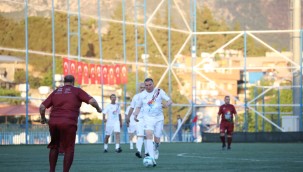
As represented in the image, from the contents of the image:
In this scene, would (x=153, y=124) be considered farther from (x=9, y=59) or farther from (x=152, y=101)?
(x=9, y=59)

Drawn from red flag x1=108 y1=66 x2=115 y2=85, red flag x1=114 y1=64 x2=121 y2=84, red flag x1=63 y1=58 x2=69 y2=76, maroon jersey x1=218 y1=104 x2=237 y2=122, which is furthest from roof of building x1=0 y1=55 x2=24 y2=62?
maroon jersey x1=218 y1=104 x2=237 y2=122

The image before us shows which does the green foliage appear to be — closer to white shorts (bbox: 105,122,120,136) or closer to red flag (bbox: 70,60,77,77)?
red flag (bbox: 70,60,77,77)

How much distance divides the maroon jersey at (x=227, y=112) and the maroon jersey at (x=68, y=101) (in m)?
18.3

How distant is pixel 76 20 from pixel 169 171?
3276 cm

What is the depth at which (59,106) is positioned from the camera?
15133 mm

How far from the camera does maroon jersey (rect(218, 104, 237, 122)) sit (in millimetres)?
33219

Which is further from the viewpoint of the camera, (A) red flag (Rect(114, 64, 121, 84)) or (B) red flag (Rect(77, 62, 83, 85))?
(A) red flag (Rect(114, 64, 121, 84))

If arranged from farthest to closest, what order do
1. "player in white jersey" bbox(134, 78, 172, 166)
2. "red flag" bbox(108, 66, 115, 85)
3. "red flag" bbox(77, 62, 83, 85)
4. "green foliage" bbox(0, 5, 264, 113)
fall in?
1. "red flag" bbox(108, 66, 115, 85)
2. "red flag" bbox(77, 62, 83, 85)
3. "green foliage" bbox(0, 5, 264, 113)
4. "player in white jersey" bbox(134, 78, 172, 166)

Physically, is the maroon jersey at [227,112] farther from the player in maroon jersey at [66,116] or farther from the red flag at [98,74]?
the player in maroon jersey at [66,116]

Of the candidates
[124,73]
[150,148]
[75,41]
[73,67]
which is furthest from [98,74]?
[150,148]

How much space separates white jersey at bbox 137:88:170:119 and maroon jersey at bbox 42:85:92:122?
5458 millimetres

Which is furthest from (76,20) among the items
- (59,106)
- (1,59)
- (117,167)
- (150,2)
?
(59,106)

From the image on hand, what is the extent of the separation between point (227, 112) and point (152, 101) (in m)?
13.2

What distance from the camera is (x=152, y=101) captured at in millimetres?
20531
